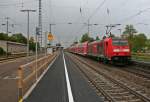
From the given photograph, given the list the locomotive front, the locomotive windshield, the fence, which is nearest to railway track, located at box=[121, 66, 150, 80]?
the locomotive front

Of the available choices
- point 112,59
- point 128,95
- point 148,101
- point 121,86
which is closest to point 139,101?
point 148,101

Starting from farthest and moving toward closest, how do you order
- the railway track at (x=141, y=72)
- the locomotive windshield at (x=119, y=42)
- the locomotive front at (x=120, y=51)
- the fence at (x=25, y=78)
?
the locomotive windshield at (x=119, y=42) → the locomotive front at (x=120, y=51) → the railway track at (x=141, y=72) → the fence at (x=25, y=78)

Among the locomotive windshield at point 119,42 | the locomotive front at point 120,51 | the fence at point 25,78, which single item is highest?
the locomotive windshield at point 119,42

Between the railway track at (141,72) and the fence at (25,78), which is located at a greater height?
the fence at (25,78)

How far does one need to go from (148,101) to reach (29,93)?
4.83m

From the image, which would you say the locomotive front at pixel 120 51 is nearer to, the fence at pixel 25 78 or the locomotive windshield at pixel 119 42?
the locomotive windshield at pixel 119 42

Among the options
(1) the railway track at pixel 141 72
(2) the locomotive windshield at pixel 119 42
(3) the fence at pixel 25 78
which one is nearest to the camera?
(3) the fence at pixel 25 78

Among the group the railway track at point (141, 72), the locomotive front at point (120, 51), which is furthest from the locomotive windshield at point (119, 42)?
the railway track at point (141, 72)

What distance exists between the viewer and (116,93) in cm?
1263

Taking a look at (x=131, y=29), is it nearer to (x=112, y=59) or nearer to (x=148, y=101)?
(x=112, y=59)

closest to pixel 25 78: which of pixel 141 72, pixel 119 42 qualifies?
pixel 141 72

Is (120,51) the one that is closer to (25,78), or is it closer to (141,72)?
(141,72)

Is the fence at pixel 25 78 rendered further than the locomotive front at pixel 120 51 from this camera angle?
No

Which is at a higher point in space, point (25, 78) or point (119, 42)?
point (119, 42)
